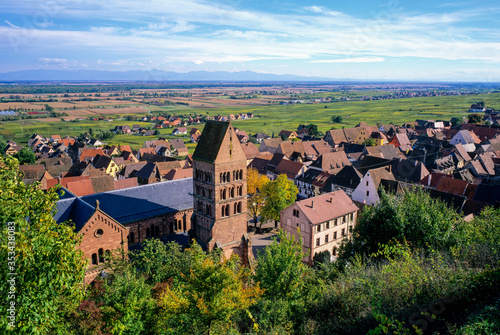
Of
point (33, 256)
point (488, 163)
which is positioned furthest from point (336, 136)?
A: point (33, 256)

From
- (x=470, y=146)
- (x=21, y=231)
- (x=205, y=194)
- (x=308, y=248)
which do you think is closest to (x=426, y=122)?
(x=470, y=146)

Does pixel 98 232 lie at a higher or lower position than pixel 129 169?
higher

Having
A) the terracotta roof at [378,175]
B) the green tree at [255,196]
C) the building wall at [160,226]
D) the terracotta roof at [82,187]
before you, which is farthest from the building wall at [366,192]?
the terracotta roof at [82,187]

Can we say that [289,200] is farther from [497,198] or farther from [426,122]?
[426,122]

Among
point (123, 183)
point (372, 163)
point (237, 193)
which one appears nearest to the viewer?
point (237, 193)

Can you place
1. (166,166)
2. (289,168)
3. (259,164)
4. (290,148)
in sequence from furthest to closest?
1. (290,148)
2. (259,164)
3. (166,166)
4. (289,168)

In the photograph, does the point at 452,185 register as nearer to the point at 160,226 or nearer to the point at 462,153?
the point at 462,153

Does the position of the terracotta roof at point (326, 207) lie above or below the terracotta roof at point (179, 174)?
above

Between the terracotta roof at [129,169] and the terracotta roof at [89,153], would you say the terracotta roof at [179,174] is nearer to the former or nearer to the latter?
the terracotta roof at [129,169]
